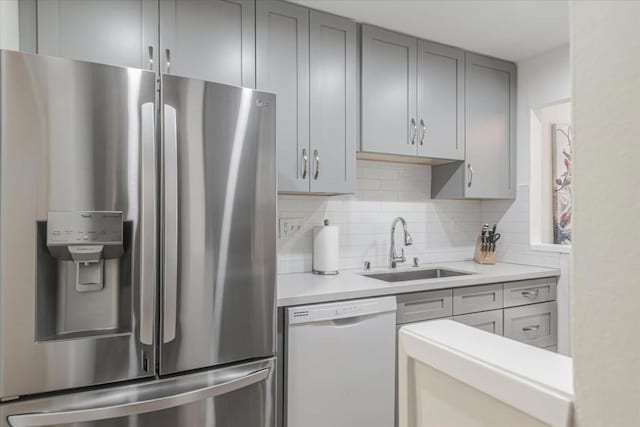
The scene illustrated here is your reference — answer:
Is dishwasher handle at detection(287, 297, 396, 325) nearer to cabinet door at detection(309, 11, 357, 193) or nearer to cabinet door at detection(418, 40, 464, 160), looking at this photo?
cabinet door at detection(309, 11, 357, 193)

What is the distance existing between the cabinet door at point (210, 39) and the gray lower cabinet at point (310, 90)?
2.8 inches

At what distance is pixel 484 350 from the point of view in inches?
21.4

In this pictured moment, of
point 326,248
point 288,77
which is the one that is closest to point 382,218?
point 326,248

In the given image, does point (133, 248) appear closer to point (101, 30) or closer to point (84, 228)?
point (84, 228)

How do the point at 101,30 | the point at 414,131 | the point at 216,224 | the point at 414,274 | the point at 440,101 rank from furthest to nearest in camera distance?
the point at 414,274
the point at 440,101
the point at 414,131
the point at 101,30
the point at 216,224

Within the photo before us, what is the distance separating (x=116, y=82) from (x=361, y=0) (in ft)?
4.66

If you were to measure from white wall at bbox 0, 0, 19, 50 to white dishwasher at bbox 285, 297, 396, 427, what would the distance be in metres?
1.51

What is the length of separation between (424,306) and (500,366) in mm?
1782

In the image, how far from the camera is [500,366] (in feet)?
1.61

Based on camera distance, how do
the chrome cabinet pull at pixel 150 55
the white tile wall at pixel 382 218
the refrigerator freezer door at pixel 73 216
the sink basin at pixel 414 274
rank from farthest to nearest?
1. the sink basin at pixel 414 274
2. the white tile wall at pixel 382 218
3. the chrome cabinet pull at pixel 150 55
4. the refrigerator freezer door at pixel 73 216

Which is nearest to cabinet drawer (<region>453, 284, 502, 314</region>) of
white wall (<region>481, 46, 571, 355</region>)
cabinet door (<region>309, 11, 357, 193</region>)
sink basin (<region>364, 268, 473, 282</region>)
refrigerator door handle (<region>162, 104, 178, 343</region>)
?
sink basin (<region>364, 268, 473, 282</region>)

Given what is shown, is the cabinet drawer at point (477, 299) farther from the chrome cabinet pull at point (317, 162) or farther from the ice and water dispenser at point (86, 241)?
the ice and water dispenser at point (86, 241)

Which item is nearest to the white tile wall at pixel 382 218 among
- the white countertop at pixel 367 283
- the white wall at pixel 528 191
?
the white countertop at pixel 367 283

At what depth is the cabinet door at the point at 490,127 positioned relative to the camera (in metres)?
2.86
